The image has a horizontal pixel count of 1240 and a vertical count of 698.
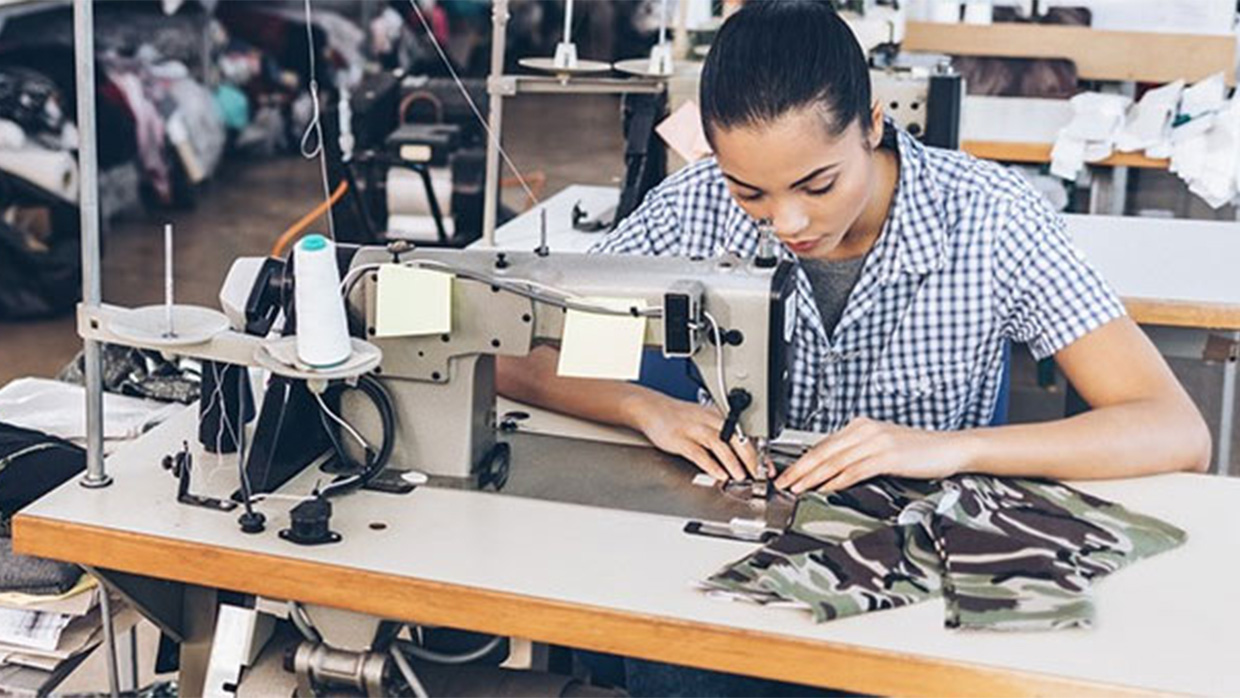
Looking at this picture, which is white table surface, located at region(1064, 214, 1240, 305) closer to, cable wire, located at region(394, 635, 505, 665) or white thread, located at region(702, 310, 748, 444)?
white thread, located at region(702, 310, 748, 444)

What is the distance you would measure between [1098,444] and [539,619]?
2.02 feet

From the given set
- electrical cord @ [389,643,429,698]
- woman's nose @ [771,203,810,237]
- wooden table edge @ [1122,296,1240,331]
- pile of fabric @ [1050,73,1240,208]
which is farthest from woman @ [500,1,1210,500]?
pile of fabric @ [1050,73,1240,208]

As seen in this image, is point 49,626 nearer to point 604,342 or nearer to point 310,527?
point 310,527

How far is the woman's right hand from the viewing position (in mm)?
1723

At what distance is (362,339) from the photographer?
167cm

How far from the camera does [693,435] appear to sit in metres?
1.76

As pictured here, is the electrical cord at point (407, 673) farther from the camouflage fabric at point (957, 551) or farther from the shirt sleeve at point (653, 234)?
the shirt sleeve at point (653, 234)

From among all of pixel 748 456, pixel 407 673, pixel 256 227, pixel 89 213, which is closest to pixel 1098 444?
pixel 748 456

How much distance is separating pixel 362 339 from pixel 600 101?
6479 mm

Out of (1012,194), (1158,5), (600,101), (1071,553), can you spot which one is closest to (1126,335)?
(1012,194)

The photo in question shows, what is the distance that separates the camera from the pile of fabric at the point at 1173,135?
3.52 meters

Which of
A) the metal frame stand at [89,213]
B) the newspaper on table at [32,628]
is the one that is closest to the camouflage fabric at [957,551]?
the metal frame stand at [89,213]

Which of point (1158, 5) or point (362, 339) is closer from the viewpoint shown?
point (362, 339)

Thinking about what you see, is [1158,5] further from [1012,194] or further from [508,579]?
[508,579]
